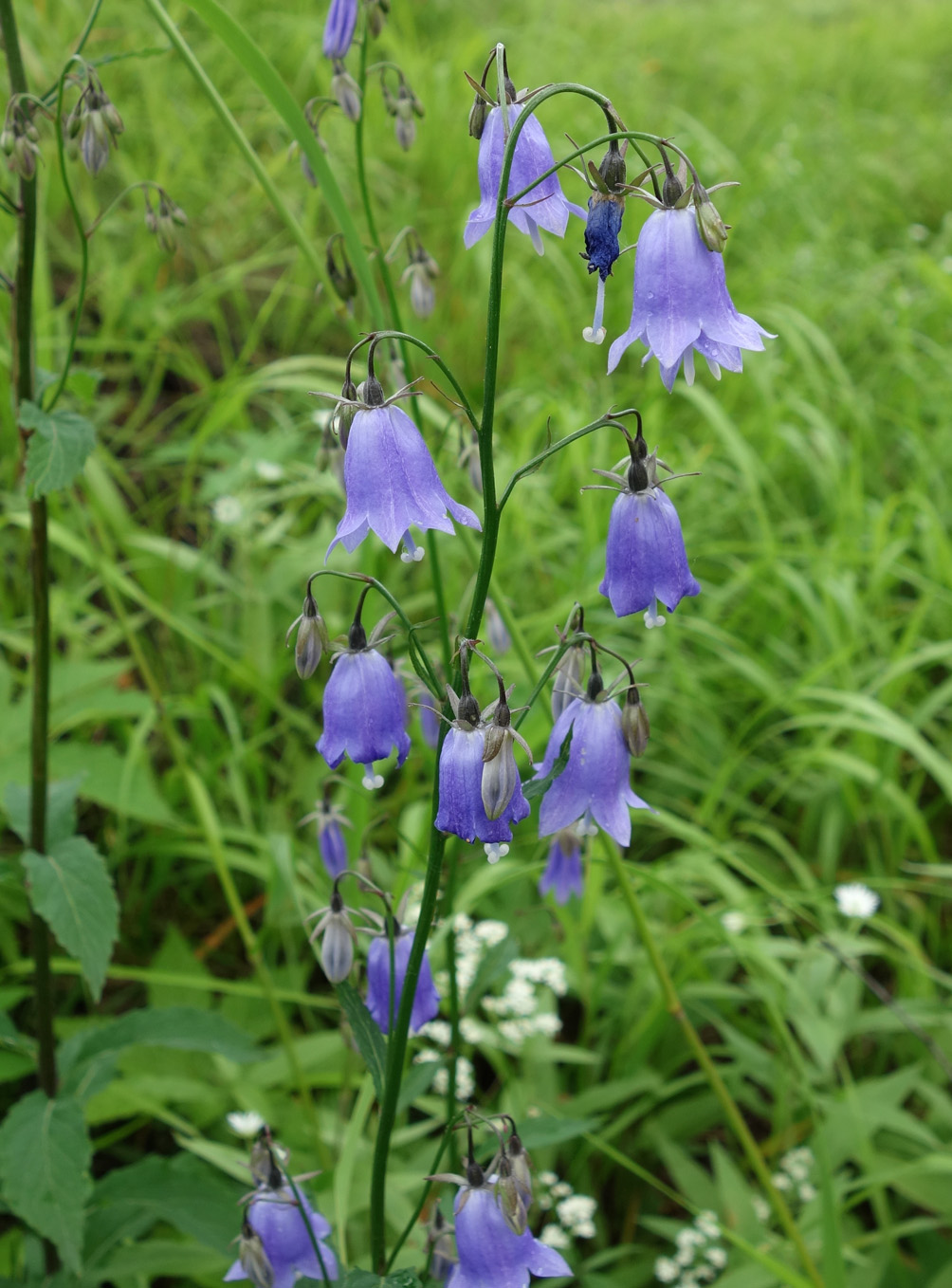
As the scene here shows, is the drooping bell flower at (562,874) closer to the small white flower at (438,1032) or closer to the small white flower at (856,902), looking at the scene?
the small white flower at (438,1032)

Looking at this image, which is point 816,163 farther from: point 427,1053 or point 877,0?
point 877,0

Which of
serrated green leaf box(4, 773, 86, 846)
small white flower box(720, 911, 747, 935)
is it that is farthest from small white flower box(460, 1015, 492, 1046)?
serrated green leaf box(4, 773, 86, 846)

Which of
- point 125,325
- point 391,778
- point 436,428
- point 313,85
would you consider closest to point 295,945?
point 391,778

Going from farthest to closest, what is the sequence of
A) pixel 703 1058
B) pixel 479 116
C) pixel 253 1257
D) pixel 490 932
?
pixel 490 932, pixel 703 1058, pixel 253 1257, pixel 479 116

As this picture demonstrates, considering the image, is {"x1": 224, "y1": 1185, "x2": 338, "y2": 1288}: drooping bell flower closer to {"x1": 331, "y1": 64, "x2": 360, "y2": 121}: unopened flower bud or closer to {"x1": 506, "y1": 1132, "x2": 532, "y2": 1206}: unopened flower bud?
{"x1": 506, "y1": 1132, "x2": 532, "y2": 1206}: unopened flower bud

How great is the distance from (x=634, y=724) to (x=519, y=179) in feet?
2.11

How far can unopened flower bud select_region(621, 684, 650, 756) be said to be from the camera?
1244 millimetres

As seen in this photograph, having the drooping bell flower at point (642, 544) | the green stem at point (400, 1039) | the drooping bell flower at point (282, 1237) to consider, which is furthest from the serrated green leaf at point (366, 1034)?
the drooping bell flower at point (642, 544)

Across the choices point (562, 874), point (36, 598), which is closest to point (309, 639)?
point (36, 598)

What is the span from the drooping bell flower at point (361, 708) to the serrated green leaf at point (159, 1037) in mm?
797

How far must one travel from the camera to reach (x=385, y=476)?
3.78ft

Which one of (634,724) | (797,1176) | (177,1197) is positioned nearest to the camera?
(634,724)

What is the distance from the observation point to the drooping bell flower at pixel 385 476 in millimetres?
1146

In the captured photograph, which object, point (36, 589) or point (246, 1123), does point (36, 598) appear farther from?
point (246, 1123)
